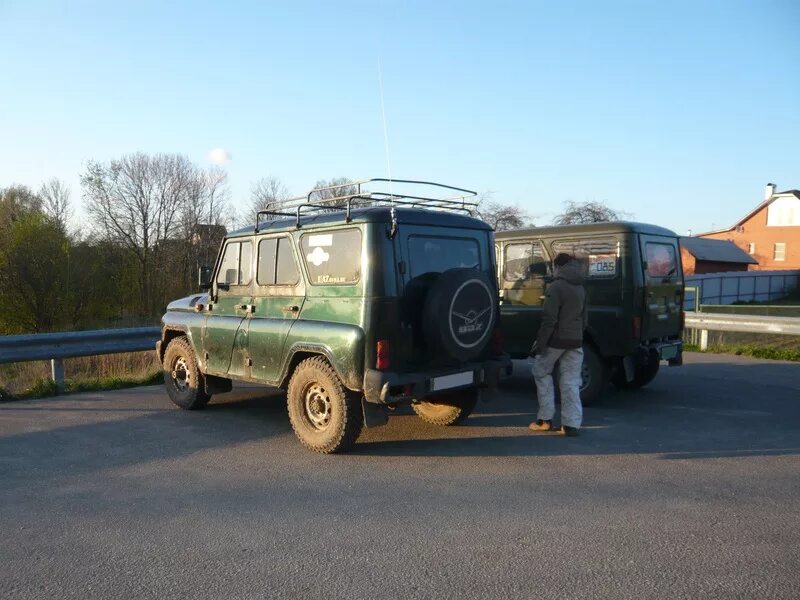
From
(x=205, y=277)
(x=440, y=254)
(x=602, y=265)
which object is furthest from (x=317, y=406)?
(x=602, y=265)

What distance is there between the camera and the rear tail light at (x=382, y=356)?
217 inches

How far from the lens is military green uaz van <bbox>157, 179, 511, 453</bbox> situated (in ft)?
18.4

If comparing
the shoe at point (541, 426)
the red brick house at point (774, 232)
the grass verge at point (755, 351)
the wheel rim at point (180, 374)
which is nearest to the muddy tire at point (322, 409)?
the shoe at point (541, 426)

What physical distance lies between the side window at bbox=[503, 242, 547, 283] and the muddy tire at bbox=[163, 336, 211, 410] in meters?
4.38

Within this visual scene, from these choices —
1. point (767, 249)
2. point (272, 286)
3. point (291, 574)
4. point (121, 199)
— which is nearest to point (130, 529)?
point (291, 574)

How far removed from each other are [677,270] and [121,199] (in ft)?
121

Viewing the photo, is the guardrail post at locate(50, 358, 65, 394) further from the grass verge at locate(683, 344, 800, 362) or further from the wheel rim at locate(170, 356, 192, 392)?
the grass verge at locate(683, 344, 800, 362)

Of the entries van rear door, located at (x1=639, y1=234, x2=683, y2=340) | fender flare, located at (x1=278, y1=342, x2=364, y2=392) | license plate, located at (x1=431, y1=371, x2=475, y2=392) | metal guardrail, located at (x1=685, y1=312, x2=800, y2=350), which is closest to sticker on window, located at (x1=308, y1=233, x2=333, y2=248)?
fender flare, located at (x1=278, y1=342, x2=364, y2=392)

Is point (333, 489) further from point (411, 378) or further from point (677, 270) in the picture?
point (677, 270)

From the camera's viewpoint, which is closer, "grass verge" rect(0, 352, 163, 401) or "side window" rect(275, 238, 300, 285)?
"side window" rect(275, 238, 300, 285)

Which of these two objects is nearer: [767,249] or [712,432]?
[712,432]

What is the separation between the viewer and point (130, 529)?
4180mm

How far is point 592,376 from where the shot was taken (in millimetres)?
7953

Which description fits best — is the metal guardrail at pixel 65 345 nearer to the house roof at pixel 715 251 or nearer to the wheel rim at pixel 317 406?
the wheel rim at pixel 317 406
